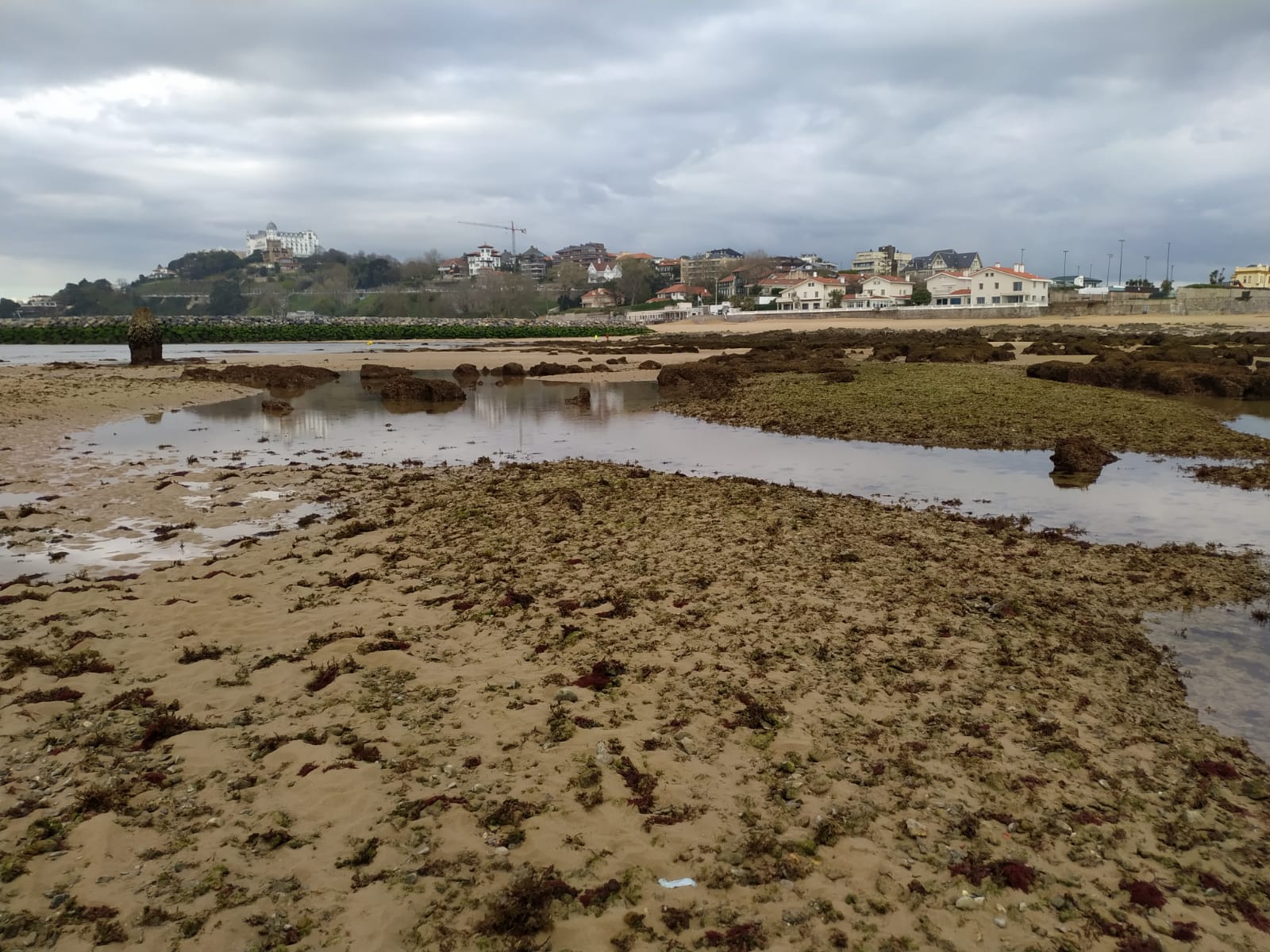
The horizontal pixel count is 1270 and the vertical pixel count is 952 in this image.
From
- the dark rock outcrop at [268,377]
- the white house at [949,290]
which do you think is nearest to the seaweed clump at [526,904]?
the dark rock outcrop at [268,377]

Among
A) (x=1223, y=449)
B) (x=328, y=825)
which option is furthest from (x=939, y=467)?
(x=328, y=825)

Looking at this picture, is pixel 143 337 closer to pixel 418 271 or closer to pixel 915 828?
pixel 915 828

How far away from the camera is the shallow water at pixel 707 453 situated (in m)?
11.6

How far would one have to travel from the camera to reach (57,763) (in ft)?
16.0

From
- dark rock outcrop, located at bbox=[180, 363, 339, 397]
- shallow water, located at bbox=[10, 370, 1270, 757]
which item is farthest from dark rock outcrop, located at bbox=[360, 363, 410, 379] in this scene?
shallow water, located at bbox=[10, 370, 1270, 757]

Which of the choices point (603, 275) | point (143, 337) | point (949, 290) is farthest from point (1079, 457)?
point (603, 275)

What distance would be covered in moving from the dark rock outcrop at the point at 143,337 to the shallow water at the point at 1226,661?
4703 cm

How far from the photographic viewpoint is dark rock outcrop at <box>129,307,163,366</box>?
136 feet

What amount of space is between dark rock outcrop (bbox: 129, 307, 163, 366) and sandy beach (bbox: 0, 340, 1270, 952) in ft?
129

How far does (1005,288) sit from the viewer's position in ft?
331

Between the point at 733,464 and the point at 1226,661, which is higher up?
the point at 733,464

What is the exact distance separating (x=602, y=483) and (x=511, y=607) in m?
5.73

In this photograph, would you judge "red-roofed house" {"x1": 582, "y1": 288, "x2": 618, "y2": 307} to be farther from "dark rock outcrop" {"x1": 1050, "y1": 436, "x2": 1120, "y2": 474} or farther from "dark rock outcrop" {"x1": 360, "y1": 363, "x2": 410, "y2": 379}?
"dark rock outcrop" {"x1": 1050, "y1": 436, "x2": 1120, "y2": 474}

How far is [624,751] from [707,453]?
1229 centimetres
